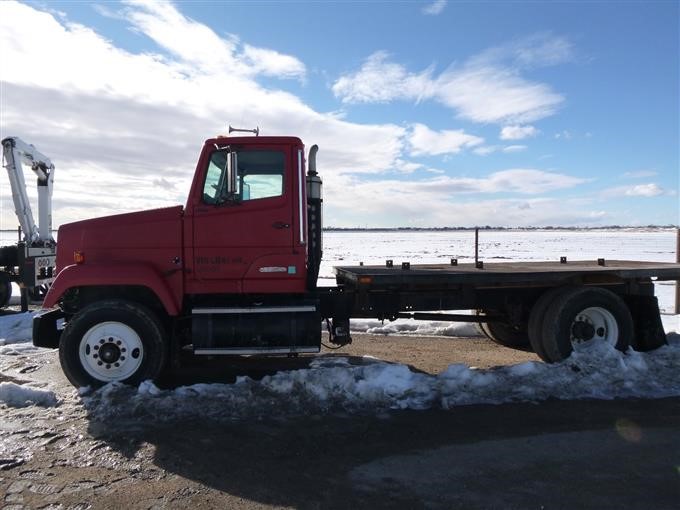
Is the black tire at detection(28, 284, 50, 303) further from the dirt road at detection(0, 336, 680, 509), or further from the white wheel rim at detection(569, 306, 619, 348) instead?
the white wheel rim at detection(569, 306, 619, 348)

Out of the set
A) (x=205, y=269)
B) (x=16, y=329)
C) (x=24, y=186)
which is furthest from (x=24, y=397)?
(x=24, y=186)

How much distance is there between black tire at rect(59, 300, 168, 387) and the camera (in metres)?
5.88

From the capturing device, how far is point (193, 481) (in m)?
3.88

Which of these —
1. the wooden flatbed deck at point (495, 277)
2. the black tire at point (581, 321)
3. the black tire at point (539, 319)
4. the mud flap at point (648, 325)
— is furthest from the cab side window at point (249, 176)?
the mud flap at point (648, 325)

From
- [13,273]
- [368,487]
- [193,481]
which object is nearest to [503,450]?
[368,487]

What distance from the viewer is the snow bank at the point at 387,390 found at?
535 cm

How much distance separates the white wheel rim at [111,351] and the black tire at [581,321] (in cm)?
504

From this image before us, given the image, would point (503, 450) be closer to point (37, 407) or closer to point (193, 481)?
point (193, 481)

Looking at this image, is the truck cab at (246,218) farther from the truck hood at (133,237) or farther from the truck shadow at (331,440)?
the truck shadow at (331,440)

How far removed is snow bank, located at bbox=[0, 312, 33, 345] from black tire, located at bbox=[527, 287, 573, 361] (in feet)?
26.6

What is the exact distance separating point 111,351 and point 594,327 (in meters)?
6.04

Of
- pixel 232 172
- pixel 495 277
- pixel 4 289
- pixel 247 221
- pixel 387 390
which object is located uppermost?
pixel 232 172

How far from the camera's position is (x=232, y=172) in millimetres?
5871

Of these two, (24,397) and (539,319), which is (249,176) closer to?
(24,397)
